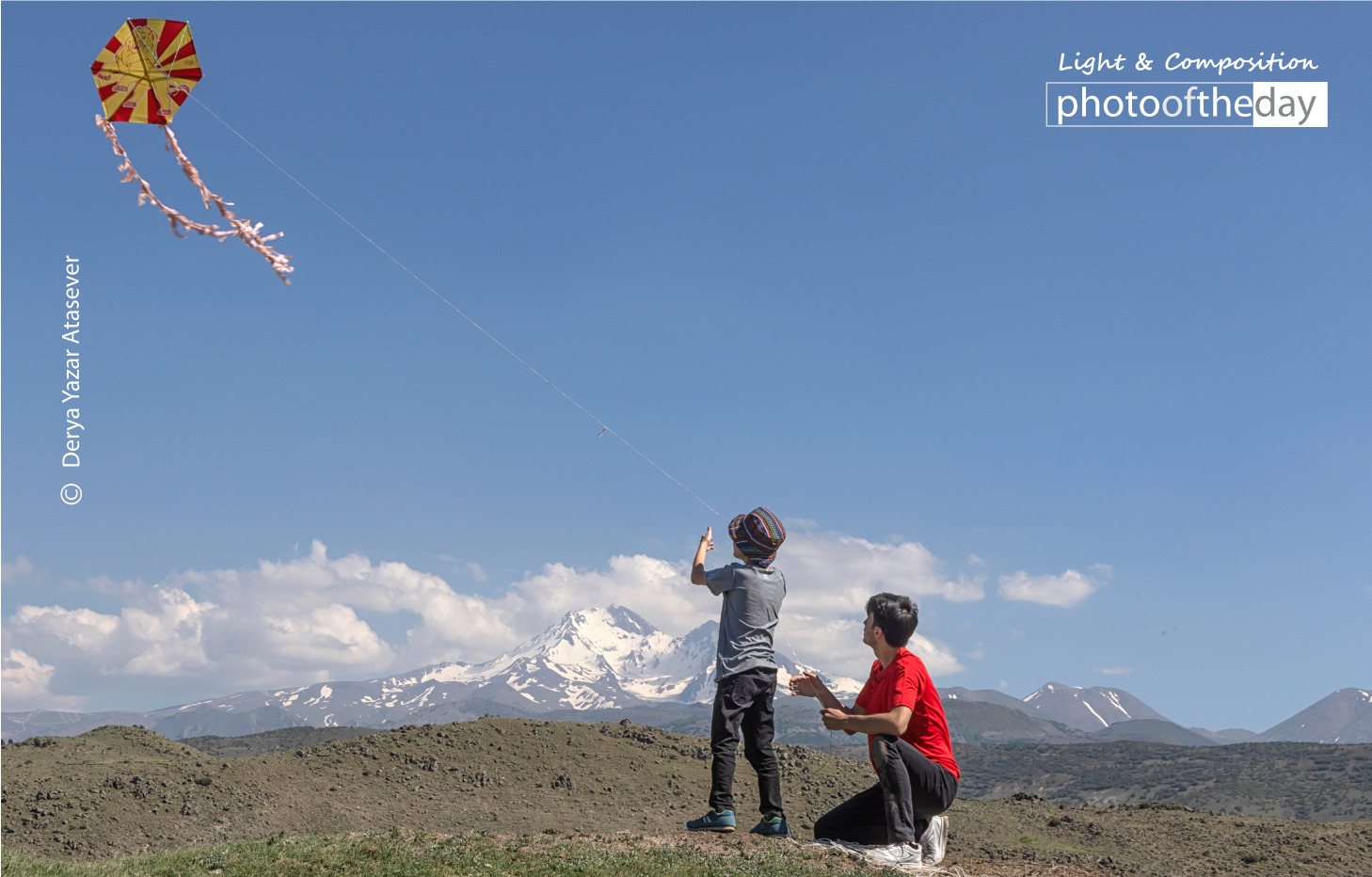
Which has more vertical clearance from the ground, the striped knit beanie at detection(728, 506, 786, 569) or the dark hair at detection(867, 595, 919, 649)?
the striped knit beanie at detection(728, 506, 786, 569)

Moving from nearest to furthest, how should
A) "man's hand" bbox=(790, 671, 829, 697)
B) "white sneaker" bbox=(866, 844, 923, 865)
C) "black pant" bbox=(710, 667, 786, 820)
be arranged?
"white sneaker" bbox=(866, 844, 923, 865), "man's hand" bbox=(790, 671, 829, 697), "black pant" bbox=(710, 667, 786, 820)

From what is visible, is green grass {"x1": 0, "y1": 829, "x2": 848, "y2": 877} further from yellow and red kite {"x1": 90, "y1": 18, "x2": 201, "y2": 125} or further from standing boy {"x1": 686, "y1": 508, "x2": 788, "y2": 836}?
yellow and red kite {"x1": 90, "y1": 18, "x2": 201, "y2": 125}

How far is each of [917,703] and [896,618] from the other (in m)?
0.73

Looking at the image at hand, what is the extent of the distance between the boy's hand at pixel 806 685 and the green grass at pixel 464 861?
1.41 m

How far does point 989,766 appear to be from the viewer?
259ft

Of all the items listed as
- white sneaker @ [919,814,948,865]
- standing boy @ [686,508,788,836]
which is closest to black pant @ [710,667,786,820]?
standing boy @ [686,508,788,836]

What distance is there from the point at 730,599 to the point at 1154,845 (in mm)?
19549

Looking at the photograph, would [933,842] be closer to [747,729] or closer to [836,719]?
[836,719]

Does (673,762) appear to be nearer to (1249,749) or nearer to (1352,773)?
(1352,773)

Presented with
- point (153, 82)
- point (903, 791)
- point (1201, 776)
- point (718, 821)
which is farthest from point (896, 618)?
point (1201, 776)

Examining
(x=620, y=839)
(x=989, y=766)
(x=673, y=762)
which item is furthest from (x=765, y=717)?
(x=989, y=766)

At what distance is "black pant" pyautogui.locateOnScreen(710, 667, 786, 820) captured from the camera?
998 cm

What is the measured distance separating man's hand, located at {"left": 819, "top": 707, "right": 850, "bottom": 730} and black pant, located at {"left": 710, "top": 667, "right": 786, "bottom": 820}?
4.08ft

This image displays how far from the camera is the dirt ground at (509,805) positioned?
21.9 meters
